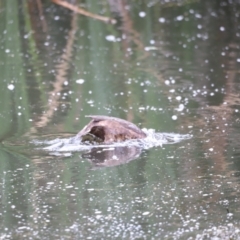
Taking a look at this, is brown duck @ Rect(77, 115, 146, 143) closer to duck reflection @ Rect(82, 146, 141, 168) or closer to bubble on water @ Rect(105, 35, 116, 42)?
duck reflection @ Rect(82, 146, 141, 168)

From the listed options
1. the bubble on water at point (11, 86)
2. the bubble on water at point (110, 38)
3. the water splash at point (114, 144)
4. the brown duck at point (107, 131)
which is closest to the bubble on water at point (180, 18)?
the bubble on water at point (110, 38)

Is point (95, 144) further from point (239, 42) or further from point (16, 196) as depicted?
point (239, 42)

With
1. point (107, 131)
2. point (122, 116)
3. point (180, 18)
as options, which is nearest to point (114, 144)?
point (107, 131)

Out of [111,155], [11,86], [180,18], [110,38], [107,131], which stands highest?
[180,18]

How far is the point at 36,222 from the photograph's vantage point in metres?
2.94

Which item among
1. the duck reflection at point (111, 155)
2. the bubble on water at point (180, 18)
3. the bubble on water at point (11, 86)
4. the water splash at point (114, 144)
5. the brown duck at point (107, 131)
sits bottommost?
the duck reflection at point (111, 155)

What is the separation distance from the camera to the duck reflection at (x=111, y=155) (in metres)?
3.84

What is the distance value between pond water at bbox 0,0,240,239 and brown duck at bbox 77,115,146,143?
10 cm

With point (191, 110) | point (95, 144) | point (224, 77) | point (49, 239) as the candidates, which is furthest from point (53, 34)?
point (49, 239)

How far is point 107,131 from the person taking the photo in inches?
165

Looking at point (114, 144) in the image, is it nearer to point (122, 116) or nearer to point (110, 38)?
point (122, 116)

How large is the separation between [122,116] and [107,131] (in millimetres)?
776

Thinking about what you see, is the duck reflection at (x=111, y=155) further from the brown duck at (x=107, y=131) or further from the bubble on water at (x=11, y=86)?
the bubble on water at (x=11, y=86)

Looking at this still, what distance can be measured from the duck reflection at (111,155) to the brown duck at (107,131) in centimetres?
11
